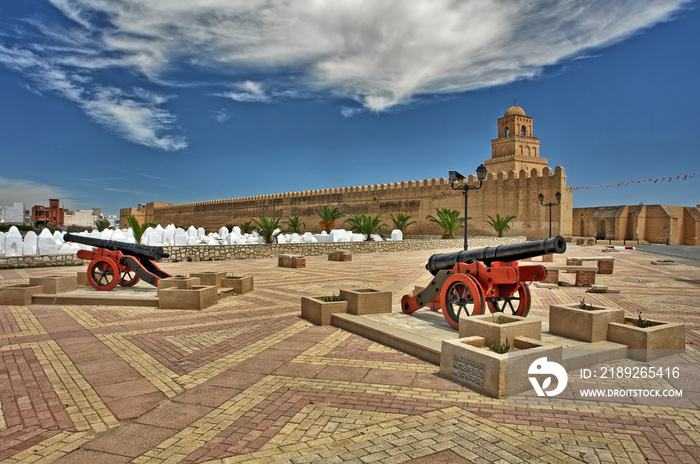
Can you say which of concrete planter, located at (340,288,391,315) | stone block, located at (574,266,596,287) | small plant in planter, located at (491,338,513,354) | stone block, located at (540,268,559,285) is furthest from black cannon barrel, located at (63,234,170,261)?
stone block, located at (574,266,596,287)

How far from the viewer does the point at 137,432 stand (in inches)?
97.1

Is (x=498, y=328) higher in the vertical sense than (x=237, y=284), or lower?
higher

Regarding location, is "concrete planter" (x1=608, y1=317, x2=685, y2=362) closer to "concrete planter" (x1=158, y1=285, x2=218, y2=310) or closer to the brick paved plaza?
the brick paved plaza

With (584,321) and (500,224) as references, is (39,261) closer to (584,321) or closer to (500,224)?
(584,321)

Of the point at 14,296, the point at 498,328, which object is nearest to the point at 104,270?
the point at 14,296

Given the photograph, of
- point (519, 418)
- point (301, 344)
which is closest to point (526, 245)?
point (519, 418)

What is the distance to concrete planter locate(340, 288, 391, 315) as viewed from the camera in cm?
527

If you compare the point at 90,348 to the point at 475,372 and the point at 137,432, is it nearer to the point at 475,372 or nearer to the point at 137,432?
Answer: the point at 137,432

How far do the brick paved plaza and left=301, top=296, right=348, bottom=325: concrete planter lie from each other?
38cm

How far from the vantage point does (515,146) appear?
35750 millimetres

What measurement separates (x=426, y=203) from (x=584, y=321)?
1129 inches

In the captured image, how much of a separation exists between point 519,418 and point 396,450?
858 mm

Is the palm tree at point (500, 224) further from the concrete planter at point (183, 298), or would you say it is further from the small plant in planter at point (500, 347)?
the small plant in planter at point (500, 347)

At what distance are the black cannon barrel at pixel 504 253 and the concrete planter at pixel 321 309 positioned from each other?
1.23 m
